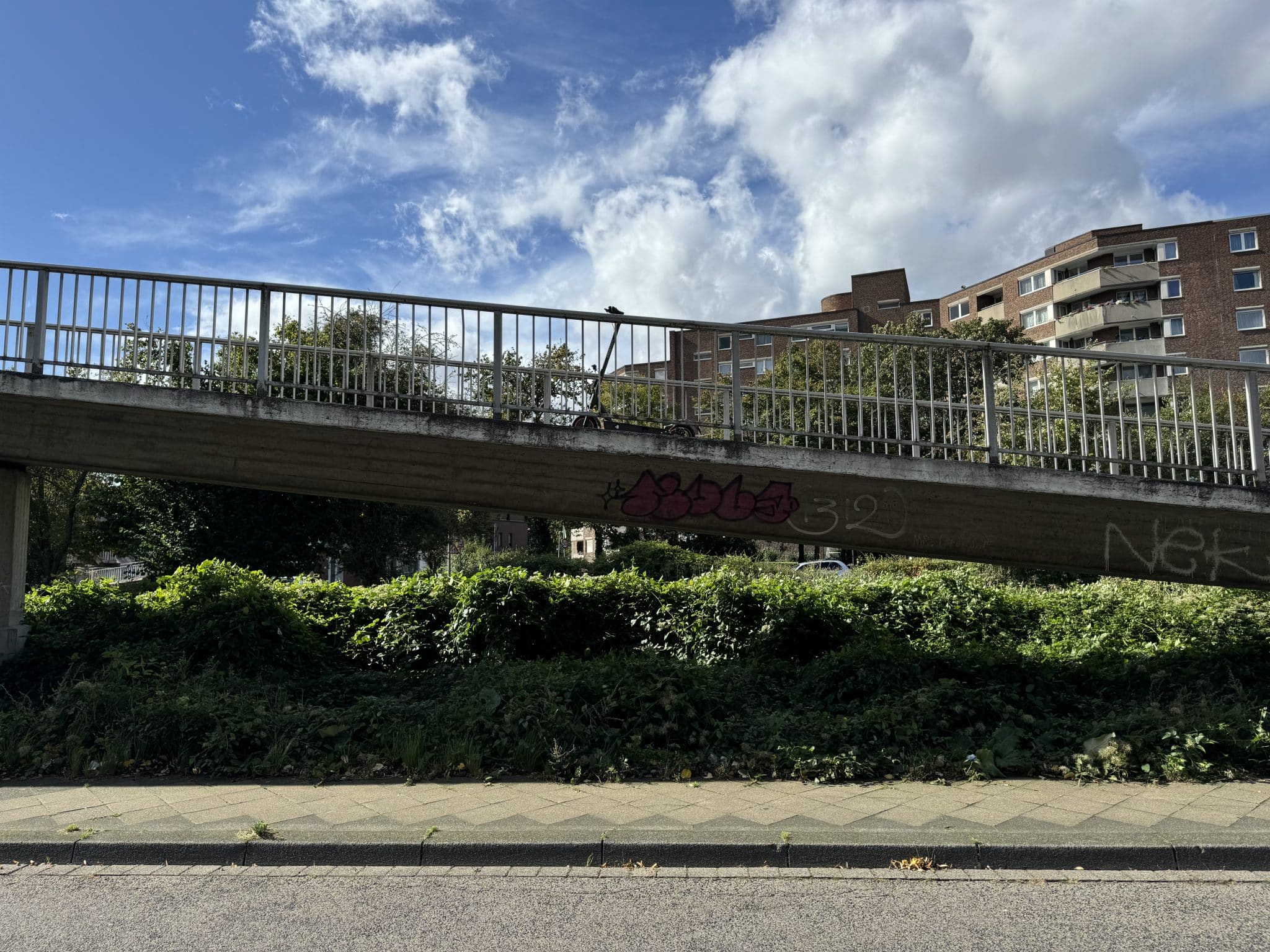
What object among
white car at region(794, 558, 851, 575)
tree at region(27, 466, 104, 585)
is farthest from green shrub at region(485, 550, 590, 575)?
tree at region(27, 466, 104, 585)

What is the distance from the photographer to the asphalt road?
4.13 m

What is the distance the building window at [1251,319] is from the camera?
53.8 m

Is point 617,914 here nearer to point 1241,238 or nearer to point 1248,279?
point 1248,279

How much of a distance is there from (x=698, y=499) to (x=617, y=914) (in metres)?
5.40

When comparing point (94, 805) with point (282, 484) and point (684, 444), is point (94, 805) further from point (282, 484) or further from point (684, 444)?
point (684, 444)

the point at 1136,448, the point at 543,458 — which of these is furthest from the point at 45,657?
the point at 1136,448

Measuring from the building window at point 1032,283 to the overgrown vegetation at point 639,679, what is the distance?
57.5 metres

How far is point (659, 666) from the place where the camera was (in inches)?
326

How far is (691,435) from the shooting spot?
9.56 m

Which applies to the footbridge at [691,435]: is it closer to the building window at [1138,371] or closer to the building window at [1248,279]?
the building window at [1138,371]

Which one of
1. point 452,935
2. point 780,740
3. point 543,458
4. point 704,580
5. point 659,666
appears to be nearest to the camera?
point 452,935

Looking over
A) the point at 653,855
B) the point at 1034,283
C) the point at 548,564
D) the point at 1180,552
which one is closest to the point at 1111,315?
the point at 1034,283

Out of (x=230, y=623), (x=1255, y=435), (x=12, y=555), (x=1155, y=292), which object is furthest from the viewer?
(x=1155, y=292)

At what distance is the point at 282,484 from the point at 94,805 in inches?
170
